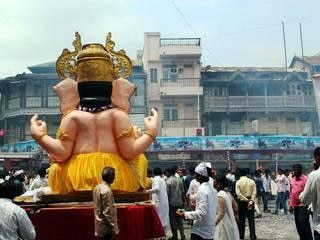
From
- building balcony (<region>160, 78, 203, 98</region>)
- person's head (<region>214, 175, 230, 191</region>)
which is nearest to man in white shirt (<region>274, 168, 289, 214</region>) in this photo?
person's head (<region>214, 175, 230, 191</region>)

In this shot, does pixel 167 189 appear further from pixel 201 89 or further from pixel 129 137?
pixel 201 89

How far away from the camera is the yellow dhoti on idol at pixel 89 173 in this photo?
643 centimetres

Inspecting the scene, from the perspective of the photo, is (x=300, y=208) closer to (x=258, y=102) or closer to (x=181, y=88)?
(x=181, y=88)

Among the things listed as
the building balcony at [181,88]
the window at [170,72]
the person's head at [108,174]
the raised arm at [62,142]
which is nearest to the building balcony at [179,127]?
the building balcony at [181,88]

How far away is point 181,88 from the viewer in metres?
34.3

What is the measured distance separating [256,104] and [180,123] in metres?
5.49

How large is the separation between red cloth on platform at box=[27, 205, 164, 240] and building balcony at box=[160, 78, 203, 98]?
28.3 metres

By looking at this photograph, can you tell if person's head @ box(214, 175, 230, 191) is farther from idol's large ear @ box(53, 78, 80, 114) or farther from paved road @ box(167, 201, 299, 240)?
paved road @ box(167, 201, 299, 240)

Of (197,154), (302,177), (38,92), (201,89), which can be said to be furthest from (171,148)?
(302,177)

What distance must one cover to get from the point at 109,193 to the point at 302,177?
15.6ft

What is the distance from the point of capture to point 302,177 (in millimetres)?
8828

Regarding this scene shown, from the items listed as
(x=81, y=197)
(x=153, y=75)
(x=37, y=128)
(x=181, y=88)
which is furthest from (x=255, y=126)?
(x=81, y=197)

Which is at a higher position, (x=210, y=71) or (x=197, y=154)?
(x=210, y=71)

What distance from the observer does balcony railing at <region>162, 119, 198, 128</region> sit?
34188 millimetres
